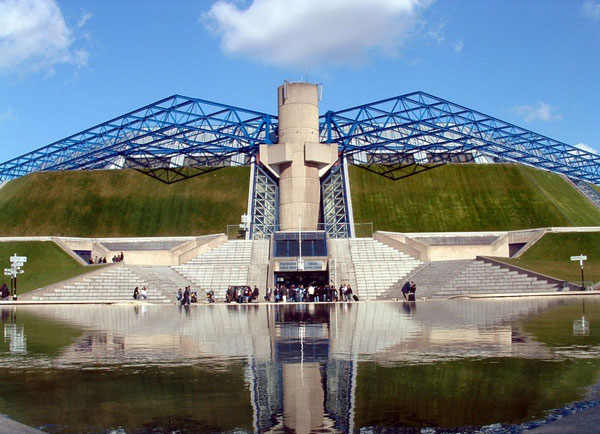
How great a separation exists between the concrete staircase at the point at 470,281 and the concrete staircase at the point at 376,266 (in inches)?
43.1

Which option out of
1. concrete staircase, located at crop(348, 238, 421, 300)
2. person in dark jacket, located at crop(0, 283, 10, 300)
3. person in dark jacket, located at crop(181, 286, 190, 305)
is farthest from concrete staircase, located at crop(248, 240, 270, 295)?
person in dark jacket, located at crop(0, 283, 10, 300)

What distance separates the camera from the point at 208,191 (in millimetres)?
79500

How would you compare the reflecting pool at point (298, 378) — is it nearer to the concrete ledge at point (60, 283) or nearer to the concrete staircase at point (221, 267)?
the concrete ledge at point (60, 283)

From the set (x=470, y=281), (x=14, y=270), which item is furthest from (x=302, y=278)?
(x=14, y=270)

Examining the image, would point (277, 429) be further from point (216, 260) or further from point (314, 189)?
point (314, 189)

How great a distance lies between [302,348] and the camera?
1630 cm

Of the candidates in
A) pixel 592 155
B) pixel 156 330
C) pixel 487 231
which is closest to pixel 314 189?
pixel 487 231

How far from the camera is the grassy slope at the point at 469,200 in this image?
71.8 m

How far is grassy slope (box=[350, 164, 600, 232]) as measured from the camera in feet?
235

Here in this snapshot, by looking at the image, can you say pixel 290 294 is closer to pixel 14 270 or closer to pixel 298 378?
pixel 14 270

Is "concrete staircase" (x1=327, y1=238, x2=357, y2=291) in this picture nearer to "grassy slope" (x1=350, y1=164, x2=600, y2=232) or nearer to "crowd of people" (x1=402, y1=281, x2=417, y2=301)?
"crowd of people" (x1=402, y1=281, x2=417, y2=301)

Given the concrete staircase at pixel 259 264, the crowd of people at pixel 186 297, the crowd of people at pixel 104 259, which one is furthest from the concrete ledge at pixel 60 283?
the concrete staircase at pixel 259 264

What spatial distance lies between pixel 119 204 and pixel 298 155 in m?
21.0

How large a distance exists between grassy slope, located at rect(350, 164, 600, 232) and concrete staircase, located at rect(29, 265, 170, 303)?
93.4ft
